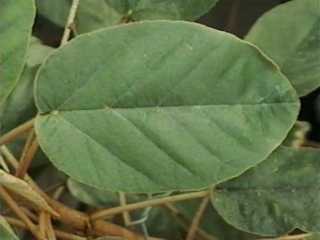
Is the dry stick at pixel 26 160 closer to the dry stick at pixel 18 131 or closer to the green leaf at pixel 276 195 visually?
the dry stick at pixel 18 131

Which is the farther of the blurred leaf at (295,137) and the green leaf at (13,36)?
the blurred leaf at (295,137)

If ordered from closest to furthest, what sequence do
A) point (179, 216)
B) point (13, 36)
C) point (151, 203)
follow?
1. point (13, 36)
2. point (151, 203)
3. point (179, 216)

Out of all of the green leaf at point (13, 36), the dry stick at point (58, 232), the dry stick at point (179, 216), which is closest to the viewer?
the green leaf at point (13, 36)

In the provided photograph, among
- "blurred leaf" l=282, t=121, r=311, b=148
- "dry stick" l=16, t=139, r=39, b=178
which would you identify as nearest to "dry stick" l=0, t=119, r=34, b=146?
"dry stick" l=16, t=139, r=39, b=178

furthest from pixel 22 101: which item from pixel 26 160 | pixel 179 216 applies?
pixel 179 216

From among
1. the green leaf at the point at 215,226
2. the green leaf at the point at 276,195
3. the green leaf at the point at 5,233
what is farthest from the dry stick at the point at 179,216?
the green leaf at the point at 5,233

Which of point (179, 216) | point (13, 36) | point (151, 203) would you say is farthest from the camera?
point (179, 216)

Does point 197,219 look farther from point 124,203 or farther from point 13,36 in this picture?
point 13,36
